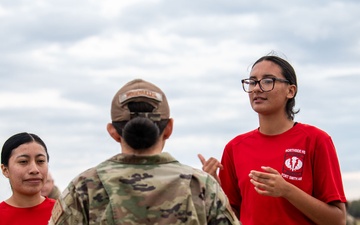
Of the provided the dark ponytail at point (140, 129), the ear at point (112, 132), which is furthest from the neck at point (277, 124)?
the ear at point (112, 132)

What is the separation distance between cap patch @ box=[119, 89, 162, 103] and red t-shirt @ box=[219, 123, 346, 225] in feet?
5.53

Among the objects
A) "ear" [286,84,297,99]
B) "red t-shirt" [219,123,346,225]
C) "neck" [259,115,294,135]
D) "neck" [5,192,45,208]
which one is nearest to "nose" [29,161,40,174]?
"neck" [5,192,45,208]

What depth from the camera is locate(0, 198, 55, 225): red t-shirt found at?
23.3 feet

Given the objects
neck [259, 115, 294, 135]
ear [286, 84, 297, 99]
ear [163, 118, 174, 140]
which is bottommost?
ear [163, 118, 174, 140]

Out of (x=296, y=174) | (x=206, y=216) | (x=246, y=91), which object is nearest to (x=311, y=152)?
(x=296, y=174)

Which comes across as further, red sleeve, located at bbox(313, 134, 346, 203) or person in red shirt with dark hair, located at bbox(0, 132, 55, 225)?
person in red shirt with dark hair, located at bbox(0, 132, 55, 225)

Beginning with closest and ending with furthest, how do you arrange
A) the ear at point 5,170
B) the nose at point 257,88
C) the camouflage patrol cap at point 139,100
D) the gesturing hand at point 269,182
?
the camouflage patrol cap at point 139,100, the gesturing hand at point 269,182, the nose at point 257,88, the ear at point 5,170

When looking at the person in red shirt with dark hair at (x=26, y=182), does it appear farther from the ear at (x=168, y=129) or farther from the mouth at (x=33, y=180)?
the ear at (x=168, y=129)

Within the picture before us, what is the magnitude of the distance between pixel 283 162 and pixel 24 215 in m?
2.51

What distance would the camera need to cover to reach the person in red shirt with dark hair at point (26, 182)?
7.14 meters

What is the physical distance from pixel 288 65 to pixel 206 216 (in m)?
2.06

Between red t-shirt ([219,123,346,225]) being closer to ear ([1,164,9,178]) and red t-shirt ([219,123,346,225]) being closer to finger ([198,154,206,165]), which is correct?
finger ([198,154,206,165])

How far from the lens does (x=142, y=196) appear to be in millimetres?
4715

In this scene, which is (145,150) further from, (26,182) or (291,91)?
(26,182)
